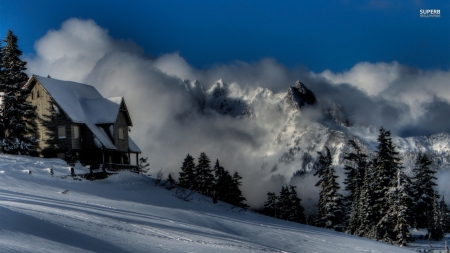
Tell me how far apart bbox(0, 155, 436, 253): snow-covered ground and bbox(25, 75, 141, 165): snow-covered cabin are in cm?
1051

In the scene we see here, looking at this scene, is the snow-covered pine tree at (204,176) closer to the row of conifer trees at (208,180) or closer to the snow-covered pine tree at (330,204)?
the row of conifer trees at (208,180)

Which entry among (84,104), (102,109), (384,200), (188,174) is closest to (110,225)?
(384,200)

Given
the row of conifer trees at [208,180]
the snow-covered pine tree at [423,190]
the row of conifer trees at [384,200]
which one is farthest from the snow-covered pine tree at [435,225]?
the row of conifer trees at [208,180]

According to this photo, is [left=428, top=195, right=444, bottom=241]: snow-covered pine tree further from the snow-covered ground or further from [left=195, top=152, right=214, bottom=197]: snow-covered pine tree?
[left=195, top=152, right=214, bottom=197]: snow-covered pine tree

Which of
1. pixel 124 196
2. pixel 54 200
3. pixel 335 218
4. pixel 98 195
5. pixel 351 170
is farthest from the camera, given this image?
pixel 351 170

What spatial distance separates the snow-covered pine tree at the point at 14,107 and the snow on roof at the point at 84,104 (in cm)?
237

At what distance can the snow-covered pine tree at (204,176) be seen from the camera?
61469mm

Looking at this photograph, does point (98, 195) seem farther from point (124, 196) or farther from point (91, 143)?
point (91, 143)

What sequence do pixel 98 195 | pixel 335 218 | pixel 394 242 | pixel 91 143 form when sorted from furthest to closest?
pixel 335 218, pixel 91 143, pixel 394 242, pixel 98 195

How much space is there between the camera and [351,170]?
59.2 meters

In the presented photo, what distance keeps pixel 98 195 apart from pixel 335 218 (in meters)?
30.6

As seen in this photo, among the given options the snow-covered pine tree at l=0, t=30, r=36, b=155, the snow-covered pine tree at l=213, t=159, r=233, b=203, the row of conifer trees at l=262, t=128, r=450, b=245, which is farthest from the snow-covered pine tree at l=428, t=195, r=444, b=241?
the snow-covered pine tree at l=0, t=30, r=36, b=155

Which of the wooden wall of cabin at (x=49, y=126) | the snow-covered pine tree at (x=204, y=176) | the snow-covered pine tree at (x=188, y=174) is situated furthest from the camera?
the snow-covered pine tree at (x=188, y=174)

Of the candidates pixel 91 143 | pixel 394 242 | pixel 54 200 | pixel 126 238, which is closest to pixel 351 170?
pixel 394 242
